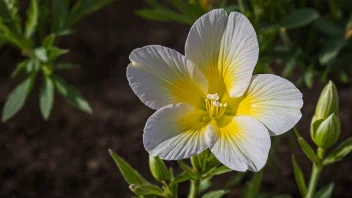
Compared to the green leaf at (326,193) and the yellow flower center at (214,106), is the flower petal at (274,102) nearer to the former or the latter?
the yellow flower center at (214,106)

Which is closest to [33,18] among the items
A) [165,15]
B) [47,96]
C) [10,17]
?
[10,17]

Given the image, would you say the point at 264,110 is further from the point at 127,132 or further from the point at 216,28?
the point at 127,132

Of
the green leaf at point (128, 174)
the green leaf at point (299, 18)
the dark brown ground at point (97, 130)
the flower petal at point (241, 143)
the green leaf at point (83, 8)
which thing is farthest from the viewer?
the dark brown ground at point (97, 130)

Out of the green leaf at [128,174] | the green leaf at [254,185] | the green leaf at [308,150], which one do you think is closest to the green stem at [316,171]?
the green leaf at [308,150]

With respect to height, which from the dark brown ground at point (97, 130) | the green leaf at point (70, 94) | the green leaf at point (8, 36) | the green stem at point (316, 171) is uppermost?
the green leaf at point (8, 36)

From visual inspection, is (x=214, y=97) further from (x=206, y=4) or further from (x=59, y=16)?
(x=59, y=16)

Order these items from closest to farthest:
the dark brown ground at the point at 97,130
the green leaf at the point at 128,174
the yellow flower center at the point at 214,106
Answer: the yellow flower center at the point at 214,106
the green leaf at the point at 128,174
the dark brown ground at the point at 97,130

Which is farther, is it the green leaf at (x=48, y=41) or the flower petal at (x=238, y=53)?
the green leaf at (x=48, y=41)
